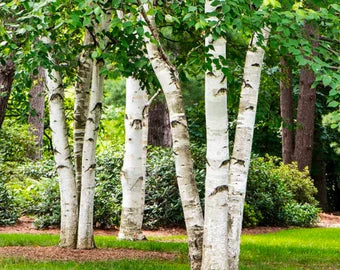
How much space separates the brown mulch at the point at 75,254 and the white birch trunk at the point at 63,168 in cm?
29

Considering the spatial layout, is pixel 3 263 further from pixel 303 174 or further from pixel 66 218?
pixel 303 174

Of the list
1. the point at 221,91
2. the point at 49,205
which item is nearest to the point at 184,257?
the point at 221,91

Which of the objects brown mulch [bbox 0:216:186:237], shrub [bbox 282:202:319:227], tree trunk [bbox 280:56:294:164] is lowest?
brown mulch [bbox 0:216:186:237]

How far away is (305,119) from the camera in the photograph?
22.0 m

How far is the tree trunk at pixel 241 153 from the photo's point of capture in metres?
7.26

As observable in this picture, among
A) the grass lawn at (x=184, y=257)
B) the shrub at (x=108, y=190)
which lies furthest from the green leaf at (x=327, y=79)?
the shrub at (x=108, y=190)

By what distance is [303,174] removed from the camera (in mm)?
20078

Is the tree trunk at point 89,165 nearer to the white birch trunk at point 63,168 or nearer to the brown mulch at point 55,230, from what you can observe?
the white birch trunk at point 63,168

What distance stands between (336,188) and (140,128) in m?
21.3

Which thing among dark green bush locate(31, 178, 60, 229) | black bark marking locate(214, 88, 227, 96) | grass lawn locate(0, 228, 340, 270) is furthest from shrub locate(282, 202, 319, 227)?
black bark marking locate(214, 88, 227, 96)

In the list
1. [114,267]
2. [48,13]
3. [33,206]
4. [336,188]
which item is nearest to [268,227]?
[33,206]

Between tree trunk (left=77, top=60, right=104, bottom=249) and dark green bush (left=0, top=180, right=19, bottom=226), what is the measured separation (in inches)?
246

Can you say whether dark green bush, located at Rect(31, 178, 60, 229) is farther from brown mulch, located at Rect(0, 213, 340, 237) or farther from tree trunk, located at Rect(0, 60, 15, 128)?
tree trunk, located at Rect(0, 60, 15, 128)

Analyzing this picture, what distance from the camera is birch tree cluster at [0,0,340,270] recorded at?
19.7 feet
